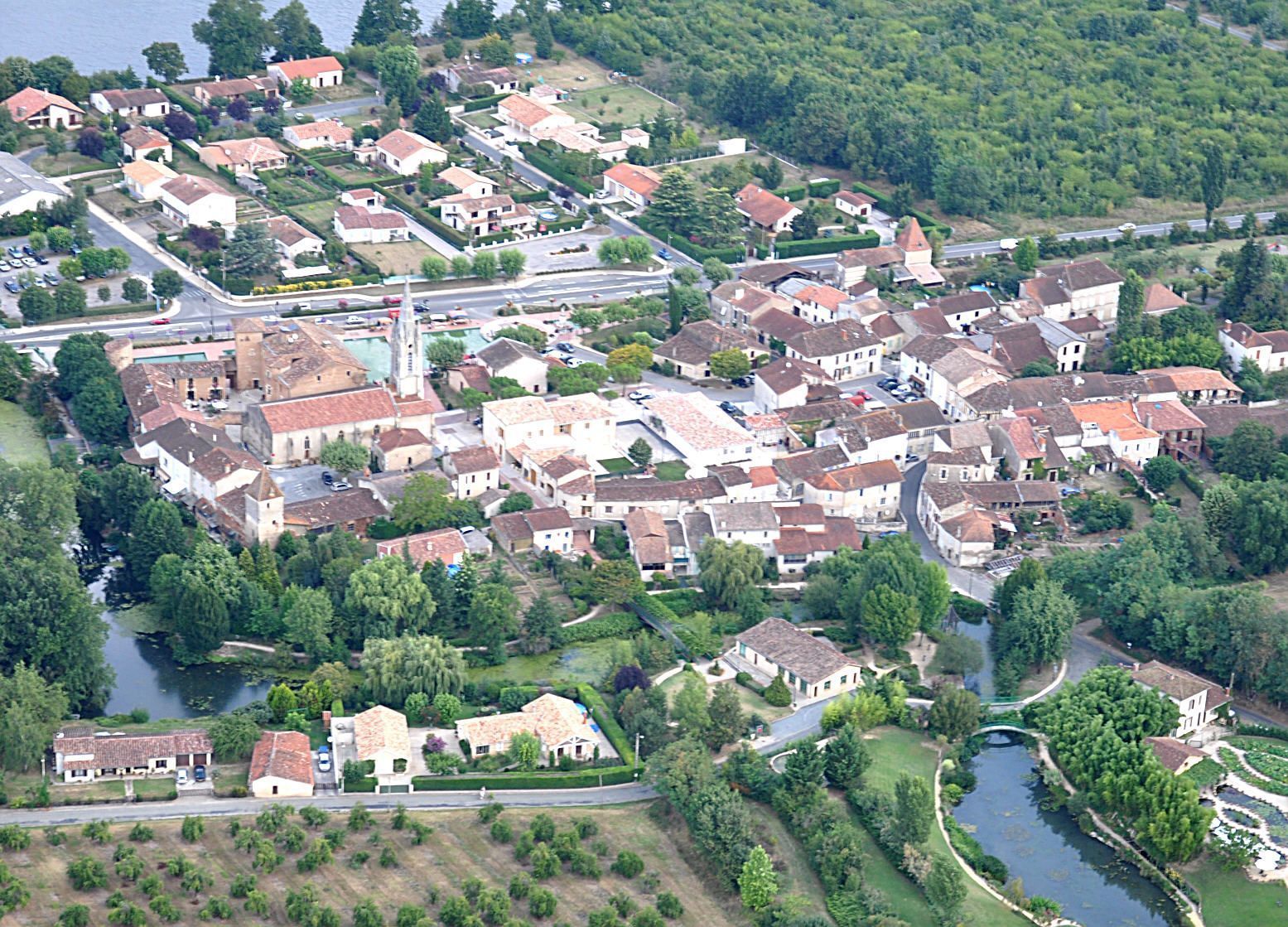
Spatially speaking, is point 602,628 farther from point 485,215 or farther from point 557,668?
point 485,215

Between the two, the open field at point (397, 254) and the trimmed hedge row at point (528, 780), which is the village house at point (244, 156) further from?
the trimmed hedge row at point (528, 780)

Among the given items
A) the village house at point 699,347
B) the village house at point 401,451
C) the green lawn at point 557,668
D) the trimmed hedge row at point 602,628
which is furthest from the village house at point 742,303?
the green lawn at point 557,668

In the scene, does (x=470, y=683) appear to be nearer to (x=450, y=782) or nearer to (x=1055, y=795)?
(x=450, y=782)

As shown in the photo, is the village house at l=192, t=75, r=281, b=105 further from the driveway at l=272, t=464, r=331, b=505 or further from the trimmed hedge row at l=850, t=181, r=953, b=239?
the driveway at l=272, t=464, r=331, b=505

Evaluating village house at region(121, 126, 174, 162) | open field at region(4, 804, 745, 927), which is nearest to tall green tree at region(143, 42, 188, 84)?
village house at region(121, 126, 174, 162)

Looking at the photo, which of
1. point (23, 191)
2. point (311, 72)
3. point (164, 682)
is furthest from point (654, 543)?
point (311, 72)
